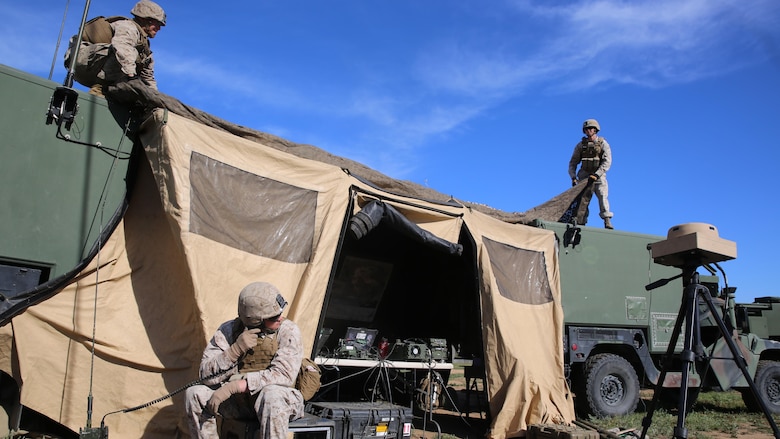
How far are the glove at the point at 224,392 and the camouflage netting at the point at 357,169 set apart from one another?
275cm

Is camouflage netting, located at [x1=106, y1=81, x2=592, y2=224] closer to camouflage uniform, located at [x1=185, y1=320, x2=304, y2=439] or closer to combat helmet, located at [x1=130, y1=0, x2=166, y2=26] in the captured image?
→ combat helmet, located at [x1=130, y1=0, x2=166, y2=26]

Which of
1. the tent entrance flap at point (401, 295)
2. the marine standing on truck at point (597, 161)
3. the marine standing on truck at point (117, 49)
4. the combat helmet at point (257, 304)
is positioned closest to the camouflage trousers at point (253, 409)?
the combat helmet at point (257, 304)

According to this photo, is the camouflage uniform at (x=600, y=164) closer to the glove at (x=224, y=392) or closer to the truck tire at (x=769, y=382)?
the truck tire at (x=769, y=382)

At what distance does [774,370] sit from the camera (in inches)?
381

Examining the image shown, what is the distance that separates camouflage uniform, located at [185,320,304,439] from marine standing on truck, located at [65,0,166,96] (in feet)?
9.00

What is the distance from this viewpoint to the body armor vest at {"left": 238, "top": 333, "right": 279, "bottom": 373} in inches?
180

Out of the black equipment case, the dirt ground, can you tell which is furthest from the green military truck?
the black equipment case

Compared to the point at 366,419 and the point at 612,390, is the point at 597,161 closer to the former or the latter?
the point at 612,390

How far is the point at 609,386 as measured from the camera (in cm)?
856

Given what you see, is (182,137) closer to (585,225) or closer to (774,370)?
(585,225)

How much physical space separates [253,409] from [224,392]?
1.00 ft

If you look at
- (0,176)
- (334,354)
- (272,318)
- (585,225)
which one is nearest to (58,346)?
(0,176)

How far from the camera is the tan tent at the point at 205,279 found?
5.02 metres

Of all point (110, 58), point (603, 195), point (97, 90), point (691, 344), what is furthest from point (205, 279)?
point (603, 195)
